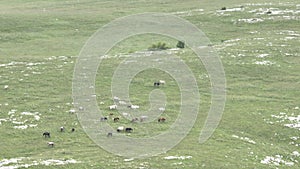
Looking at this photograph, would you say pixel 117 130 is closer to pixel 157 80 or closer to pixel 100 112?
pixel 100 112

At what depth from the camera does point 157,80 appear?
5941 cm

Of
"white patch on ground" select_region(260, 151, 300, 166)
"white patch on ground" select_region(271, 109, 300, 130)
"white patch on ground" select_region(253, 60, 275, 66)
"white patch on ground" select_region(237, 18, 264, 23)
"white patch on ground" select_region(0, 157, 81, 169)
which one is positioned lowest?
"white patch on ground" select_region(260, 151, 300, 166)

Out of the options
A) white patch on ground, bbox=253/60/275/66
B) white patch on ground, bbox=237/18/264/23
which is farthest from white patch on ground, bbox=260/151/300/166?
white patch on ground, bbox=237/18/264/23

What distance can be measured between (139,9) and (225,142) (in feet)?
255

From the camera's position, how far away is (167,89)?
56.3 m

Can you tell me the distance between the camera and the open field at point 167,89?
3825 centimetres

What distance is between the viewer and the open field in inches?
1506

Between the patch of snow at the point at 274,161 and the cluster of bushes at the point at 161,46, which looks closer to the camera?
the patch of snow at the point at 274,161

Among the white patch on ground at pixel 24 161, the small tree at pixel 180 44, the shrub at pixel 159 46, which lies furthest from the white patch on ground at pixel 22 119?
the small tree at pixel 180 44

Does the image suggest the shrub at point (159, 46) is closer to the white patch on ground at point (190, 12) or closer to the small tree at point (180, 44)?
the small tree at point (180, 44)

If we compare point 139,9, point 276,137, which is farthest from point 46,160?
point 139,9

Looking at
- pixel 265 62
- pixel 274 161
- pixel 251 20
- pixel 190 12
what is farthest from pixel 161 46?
pixel 274 161

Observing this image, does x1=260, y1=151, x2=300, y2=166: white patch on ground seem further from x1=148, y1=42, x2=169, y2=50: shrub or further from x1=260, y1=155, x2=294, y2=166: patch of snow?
x1=148, y1=42, x2=169, y2=50: shrub

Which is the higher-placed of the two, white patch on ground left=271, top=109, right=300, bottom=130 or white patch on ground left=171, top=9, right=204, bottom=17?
white patch on ground left=171, top=9, right=204, bottom=17
